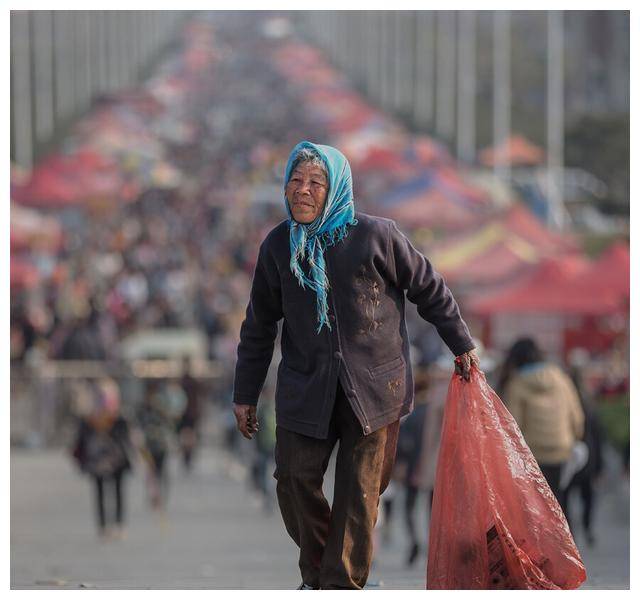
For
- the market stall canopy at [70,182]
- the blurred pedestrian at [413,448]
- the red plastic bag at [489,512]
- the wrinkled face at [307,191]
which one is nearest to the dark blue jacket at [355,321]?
the wrinkled face at [307,191]

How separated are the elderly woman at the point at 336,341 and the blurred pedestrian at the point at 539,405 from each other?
3450mm

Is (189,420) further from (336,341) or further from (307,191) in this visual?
(307,191)

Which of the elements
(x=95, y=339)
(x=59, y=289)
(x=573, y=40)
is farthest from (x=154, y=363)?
(x=573, y=40)

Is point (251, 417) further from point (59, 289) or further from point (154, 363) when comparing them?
point (59, 289)

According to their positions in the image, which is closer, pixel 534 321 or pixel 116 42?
pixel 534 321

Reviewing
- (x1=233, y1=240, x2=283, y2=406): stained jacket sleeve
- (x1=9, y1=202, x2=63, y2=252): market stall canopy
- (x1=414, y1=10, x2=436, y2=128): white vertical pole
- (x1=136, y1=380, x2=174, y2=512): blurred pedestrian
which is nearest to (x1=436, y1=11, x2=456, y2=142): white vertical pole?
(x1=414, y1=10, x2=436, y2=128): white vertical pole

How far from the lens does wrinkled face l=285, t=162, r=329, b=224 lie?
6160mm

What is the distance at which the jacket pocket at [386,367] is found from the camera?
6301 millimetres

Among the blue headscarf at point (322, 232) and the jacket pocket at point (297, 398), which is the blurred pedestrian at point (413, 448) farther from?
the blue headscarf at point (322, 232)

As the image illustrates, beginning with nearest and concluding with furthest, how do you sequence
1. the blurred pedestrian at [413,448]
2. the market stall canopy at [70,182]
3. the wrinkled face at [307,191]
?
the wrinkled face at [307,191] → the blurred pedestrian at [413,448] → the market stall canopy at [70,182]

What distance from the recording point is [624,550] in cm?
1317

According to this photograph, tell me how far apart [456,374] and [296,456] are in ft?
2.09

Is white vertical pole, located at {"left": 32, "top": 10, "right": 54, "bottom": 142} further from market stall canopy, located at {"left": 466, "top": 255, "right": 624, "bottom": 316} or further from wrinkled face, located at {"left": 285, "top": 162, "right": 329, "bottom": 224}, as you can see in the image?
wrinkled face, located at {"left": 285, "top": 162, "right": 329, "bottom": 224}

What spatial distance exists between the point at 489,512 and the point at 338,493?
507mm
